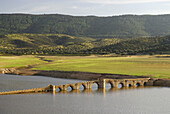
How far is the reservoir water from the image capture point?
58.6 m

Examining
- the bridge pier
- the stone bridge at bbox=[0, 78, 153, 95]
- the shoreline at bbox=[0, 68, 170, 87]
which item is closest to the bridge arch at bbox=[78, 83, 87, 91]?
the stone bridge at bbox=[0, 78, 153, 95]

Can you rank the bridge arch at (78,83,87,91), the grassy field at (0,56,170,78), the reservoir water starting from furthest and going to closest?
the grassy field at (0,56,170,78)
the bridge arch at (78,83,87,91)
the reservoir water

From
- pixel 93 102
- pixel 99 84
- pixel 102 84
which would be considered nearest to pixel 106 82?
pixel 102 84

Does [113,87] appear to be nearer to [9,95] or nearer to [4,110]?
[9,95]

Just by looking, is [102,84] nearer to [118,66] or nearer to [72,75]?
Result: [72,75]

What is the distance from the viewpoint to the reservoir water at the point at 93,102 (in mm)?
58562

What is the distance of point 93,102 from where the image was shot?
2566 inches

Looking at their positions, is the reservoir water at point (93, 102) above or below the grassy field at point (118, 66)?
below

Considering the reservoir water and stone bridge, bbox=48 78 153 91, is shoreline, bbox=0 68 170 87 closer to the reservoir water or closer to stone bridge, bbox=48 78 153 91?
stone bridge, bbox=48 78 153 91

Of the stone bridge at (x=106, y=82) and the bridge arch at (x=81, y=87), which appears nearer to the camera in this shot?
the stone bridge at (x=106, y=82)

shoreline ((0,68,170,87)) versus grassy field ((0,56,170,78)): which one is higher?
grassy field ((0,56,170,78))

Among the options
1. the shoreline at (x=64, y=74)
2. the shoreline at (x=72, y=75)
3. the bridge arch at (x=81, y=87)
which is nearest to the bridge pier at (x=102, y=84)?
the bridge arch at (x=81, y=87)

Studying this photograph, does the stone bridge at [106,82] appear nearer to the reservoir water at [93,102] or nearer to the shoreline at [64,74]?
the reservoir water at [93,102]

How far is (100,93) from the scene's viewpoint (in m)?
74.4
